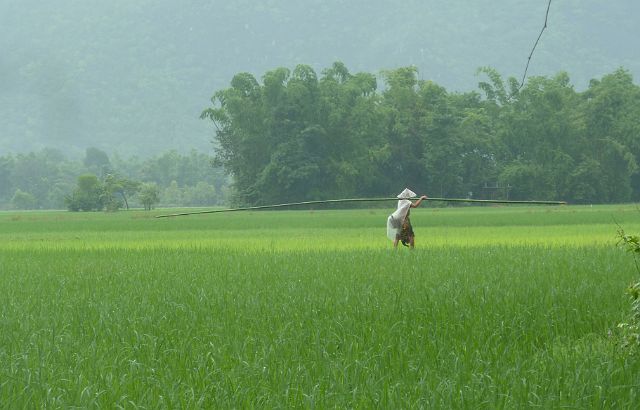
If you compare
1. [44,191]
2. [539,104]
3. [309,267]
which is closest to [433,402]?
[309,267]

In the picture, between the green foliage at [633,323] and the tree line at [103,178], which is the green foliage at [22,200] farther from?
the green foliage at [633,323]

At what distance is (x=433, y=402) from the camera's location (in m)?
3.65

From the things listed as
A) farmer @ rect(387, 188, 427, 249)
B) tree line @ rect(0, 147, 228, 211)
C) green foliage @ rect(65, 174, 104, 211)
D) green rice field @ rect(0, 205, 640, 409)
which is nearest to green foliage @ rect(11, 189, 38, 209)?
tree line @ rect(0, 147, 228, 211)

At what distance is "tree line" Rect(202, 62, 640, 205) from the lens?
6438cm

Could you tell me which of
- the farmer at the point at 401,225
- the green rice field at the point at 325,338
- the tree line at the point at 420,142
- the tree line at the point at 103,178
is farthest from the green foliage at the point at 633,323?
the tree line at the point at 103,178

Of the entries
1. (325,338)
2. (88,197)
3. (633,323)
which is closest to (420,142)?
(88,197)

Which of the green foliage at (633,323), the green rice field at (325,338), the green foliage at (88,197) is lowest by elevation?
the green rice field at (325,338)

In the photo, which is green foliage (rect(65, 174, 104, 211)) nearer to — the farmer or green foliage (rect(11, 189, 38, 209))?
green foliage (rect(11, 189, 38, 209))

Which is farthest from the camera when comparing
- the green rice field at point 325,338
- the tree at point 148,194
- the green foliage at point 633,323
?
A: the tree at point 148,194

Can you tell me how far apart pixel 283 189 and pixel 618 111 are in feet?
90.0

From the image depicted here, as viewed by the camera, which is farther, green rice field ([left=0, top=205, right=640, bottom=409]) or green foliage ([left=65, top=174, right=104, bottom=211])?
green foliage ([left=65, top=174, right=104, bottom=211])

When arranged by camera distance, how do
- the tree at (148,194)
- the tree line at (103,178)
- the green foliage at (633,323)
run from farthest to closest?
the tree line at (103,178) → the tree at (148,194) → the green foliage at (633,323)

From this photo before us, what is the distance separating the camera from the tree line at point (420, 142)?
6438 cm

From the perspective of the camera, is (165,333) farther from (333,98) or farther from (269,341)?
(333,98)
